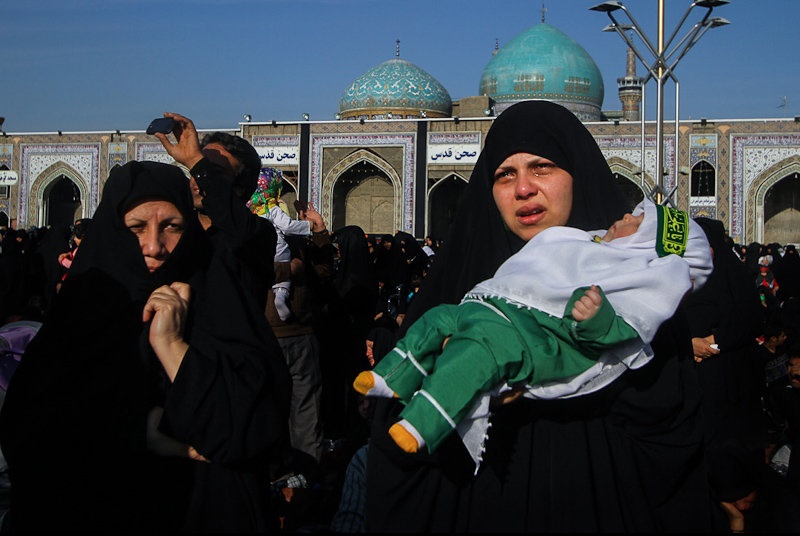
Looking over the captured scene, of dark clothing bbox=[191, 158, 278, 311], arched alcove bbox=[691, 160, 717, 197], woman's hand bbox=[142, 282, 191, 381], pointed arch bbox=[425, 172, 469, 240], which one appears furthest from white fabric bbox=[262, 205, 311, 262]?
pointed arch bbox=[425, 172, 469, 240]

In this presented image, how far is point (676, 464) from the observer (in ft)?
4.47

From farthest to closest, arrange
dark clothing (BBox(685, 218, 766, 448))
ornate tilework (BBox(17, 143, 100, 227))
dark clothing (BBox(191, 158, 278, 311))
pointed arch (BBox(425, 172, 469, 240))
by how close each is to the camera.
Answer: ornate tilework (BBox(17, 143, 100, 227))
pointed arch (BBox(425, 172, 469, 240))
dark clothing (BBox(685, 218, 766, 448))
dark clothing (BBox(191, 158, 278, 311))

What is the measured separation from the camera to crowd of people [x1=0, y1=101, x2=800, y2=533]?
4.10 ft

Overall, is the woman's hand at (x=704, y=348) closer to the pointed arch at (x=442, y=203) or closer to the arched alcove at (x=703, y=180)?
the arched alcove at (x=703, y=180)

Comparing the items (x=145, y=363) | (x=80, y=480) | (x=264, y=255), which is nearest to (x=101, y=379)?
(x=145, y=363)

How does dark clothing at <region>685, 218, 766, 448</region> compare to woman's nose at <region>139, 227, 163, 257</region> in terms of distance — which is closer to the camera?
woman's nose at <region>139, 227, 163, 257</region>

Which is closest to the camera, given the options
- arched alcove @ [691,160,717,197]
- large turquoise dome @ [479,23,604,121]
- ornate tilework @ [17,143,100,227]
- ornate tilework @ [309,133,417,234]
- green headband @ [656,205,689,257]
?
green headband @ [656,205,689,257]

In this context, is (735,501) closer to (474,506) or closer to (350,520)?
(350,520)

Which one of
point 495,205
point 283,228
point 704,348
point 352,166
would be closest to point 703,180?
point 352,166

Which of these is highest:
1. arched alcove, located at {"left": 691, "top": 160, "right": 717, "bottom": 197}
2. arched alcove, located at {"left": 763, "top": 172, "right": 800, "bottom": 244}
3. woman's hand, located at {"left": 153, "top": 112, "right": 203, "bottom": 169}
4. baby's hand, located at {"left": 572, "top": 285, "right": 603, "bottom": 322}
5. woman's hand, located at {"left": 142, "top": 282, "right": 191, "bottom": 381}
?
arched alcove, located at {"left": 691, "top": 160, "right": 717, "bottom": 197}

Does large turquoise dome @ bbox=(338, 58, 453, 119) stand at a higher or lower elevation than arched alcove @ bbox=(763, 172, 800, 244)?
higher

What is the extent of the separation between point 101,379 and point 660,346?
1.06m

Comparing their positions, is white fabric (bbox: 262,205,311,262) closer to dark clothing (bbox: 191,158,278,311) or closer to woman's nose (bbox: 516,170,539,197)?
dark clothing (bbox: 191,158,278,311)

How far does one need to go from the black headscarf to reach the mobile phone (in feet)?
3.59
